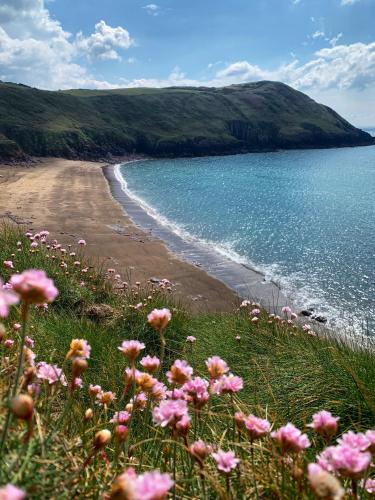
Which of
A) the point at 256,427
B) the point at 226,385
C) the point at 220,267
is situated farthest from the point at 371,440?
the point at 220,267

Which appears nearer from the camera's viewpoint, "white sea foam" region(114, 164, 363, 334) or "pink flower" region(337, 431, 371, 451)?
"pink flower" region(337, 431, 371, 451)

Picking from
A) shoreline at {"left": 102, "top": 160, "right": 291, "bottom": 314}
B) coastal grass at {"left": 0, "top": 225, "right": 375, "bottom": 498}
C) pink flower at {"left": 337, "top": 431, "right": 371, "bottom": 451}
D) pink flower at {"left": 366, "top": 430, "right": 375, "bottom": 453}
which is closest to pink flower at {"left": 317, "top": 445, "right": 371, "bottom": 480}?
pink flower at {"left": 337, "top": 431, "right": 371, "bottom": 451}

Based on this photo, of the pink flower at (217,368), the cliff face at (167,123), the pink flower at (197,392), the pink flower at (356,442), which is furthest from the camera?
the cliff face at (167,123)

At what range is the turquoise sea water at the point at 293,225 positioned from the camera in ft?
51.3

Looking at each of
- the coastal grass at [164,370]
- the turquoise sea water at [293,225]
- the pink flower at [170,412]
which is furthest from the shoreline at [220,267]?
the pink flower at [170,412]

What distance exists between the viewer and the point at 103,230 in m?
21.4

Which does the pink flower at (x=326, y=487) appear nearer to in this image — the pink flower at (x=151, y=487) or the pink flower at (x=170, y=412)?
the pink flower at (x=151, y=487)

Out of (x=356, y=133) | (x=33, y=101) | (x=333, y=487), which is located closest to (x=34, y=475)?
(x=333, y=487)

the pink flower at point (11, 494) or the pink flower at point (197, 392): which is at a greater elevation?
the pink flower at point (11, 494)

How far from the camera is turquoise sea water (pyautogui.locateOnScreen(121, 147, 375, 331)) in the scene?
1563 centimetres

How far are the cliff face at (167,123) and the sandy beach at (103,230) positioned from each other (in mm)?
21810

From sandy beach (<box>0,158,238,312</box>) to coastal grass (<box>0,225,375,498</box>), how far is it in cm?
368

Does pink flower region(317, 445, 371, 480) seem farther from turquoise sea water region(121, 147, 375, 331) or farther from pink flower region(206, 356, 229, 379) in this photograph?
turquoise sea water region(121, 147, 375, 331)

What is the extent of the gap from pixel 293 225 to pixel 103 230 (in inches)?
480
